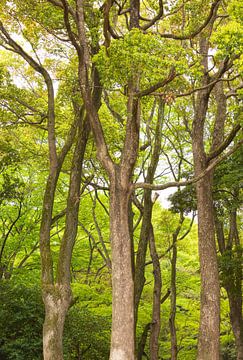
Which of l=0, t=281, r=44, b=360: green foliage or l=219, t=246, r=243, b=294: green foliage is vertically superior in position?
l=219, t=246, r=243, b=294: green foliage

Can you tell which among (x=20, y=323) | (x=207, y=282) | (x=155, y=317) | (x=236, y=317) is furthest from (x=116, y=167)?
(x=236, y=317)

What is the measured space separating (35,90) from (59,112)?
1951 mm

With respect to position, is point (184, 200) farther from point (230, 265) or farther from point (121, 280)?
point (121, 280)

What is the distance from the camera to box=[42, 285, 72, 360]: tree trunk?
7762 millimetres

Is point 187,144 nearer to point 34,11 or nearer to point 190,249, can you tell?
point 190,249

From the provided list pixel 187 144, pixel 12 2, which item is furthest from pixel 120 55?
pixel 187 144

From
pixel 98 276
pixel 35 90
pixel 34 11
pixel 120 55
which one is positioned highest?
pixel 35 90

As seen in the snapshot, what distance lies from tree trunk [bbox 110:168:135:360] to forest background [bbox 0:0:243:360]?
2cm

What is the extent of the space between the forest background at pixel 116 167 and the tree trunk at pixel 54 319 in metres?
0.02

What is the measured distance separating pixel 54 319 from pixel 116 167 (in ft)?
9.71

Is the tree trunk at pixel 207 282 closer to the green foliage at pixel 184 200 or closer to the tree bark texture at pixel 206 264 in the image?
the tree bark texture at pixel 206 264

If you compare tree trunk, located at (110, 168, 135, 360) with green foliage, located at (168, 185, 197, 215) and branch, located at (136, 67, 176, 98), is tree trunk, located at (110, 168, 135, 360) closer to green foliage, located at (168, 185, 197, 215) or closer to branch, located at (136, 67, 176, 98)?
branch, located at (136, 67, 176, 98)

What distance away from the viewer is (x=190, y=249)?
56.5ft

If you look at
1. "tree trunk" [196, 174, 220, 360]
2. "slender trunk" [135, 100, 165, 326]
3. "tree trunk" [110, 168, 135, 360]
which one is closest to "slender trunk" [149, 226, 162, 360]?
"slender trunk" [135, 100, 165, 326]
